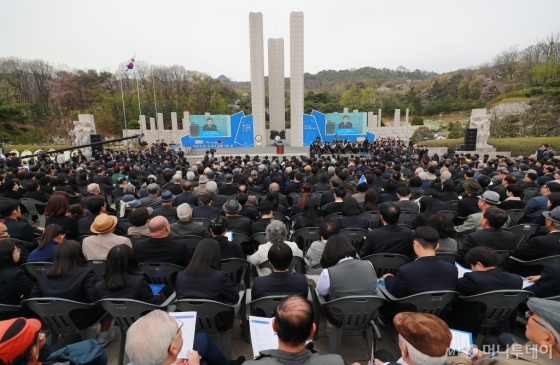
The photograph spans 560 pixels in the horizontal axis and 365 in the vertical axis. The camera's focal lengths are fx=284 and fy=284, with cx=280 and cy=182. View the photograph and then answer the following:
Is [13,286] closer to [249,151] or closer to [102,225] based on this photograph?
[102,225]

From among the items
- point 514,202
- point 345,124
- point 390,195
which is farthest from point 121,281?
point 345,124

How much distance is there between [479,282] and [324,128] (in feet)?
82.1

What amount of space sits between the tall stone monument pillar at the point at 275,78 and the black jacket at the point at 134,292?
88.3 ft

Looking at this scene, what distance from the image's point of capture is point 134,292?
2.28 m

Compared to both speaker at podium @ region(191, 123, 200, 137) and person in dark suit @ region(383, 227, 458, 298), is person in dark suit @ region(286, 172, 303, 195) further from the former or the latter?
speaker at podium @ region(191, 123, 200, 137)

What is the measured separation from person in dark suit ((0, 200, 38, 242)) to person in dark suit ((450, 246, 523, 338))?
204 inches

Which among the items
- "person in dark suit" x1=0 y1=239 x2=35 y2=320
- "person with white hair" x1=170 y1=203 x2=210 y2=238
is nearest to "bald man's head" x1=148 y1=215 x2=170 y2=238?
"person with white hair" x1=170 y1=203 x2=210 y2=238

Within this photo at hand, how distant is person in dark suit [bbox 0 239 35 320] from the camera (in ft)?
7.85

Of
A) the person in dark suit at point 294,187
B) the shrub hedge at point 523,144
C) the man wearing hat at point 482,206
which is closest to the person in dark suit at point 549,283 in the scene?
the man wearing hat at point 482,206

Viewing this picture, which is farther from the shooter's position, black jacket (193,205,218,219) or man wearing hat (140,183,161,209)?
man wearing hat (140,183,161,209)

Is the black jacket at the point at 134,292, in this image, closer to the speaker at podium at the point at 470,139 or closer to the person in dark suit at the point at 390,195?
the person in dark suit at the point at 390,195

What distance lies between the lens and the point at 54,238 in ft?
10.0

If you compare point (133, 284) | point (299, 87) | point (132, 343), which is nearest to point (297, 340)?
point (132, 343)

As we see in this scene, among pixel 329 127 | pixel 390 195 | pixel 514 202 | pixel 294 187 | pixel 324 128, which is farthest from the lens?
pixel 329 127
